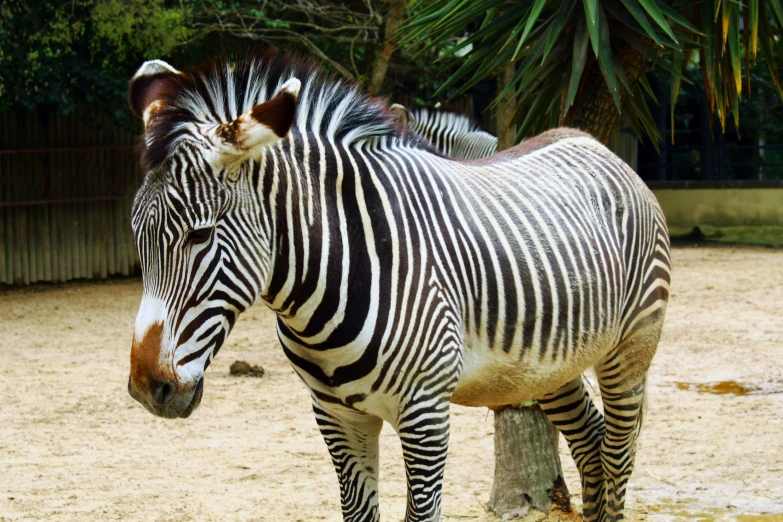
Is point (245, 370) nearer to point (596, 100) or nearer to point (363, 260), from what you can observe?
point (596, 100)

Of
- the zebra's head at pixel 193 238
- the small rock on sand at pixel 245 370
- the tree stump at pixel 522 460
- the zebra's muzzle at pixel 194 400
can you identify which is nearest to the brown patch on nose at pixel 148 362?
the zebra's head at pixel 193 238

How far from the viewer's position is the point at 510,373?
11.4 feet

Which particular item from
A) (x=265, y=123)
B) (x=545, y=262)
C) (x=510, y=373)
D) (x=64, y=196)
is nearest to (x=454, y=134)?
(x=64, y=196)

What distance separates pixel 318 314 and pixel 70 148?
36.4 feet

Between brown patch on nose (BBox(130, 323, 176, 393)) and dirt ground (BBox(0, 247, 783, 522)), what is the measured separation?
2286 millimetres

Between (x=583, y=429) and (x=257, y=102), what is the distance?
94.5 inches

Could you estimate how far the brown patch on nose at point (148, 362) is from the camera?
2615mm

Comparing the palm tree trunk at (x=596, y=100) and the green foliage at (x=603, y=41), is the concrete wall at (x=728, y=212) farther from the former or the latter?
the palm tree trunk at (x=596, y=100)

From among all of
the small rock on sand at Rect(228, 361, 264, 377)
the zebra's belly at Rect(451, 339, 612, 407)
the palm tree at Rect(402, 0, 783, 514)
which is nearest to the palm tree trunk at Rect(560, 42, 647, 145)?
the palm tree at Rect(402, 0, 783, 514)

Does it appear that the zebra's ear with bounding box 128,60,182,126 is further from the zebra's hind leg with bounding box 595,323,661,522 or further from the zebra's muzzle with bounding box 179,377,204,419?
the zebra's hind leg with bounding box 595,323,661,522

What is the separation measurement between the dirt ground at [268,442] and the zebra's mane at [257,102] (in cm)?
238

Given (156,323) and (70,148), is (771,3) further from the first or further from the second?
(70,148)

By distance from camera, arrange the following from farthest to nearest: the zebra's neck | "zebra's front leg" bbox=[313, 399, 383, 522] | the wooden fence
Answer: the wooden fence → "zebra's front leg" bbox=[313, 399, 383, 522] → the zebra's neck

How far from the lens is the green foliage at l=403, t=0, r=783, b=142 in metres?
4.29
